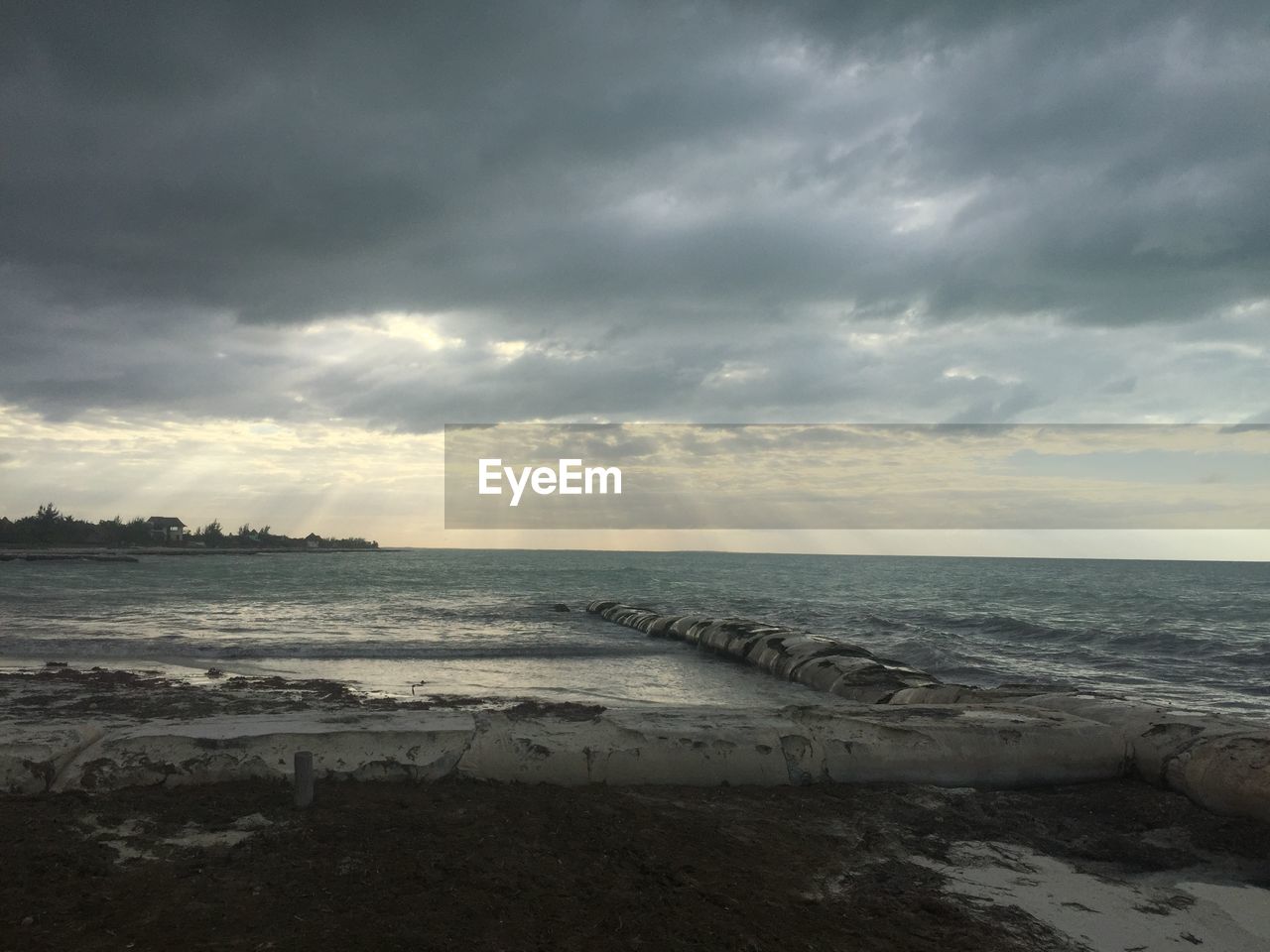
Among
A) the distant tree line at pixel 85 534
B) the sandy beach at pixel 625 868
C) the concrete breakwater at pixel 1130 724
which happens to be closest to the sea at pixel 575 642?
the concrete breakwater at pixel 1130 724

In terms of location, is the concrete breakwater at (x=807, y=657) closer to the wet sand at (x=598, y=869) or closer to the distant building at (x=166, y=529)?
the wet sand at (x=598, y=869)

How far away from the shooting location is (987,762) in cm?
719

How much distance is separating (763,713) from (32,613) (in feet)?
84.9

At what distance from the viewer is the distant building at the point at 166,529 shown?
124 m

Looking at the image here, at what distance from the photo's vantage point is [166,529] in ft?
420

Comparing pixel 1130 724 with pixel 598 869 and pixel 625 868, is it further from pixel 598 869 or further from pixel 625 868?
pixel 598 869

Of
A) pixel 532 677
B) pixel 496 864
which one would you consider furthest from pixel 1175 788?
pixel 532 677

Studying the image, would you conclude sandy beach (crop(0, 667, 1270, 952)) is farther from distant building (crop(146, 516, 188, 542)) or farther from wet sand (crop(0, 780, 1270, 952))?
distant building (crop(146, 516, 188, 542))

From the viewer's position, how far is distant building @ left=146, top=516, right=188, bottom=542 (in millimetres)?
123812

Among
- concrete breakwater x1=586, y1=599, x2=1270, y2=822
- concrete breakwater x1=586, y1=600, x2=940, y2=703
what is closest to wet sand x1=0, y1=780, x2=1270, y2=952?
concrete breakwater x1=586, y1=599, x2=1270, y2=822

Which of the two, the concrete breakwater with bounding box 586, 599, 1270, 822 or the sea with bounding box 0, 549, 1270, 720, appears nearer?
the concrete breakwater with bounding box 586, 599, 1270, 822

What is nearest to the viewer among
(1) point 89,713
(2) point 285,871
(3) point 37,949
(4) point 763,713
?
(3) point 37,949

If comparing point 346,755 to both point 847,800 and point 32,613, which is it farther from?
point 32,613

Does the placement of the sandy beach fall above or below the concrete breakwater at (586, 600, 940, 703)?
above
